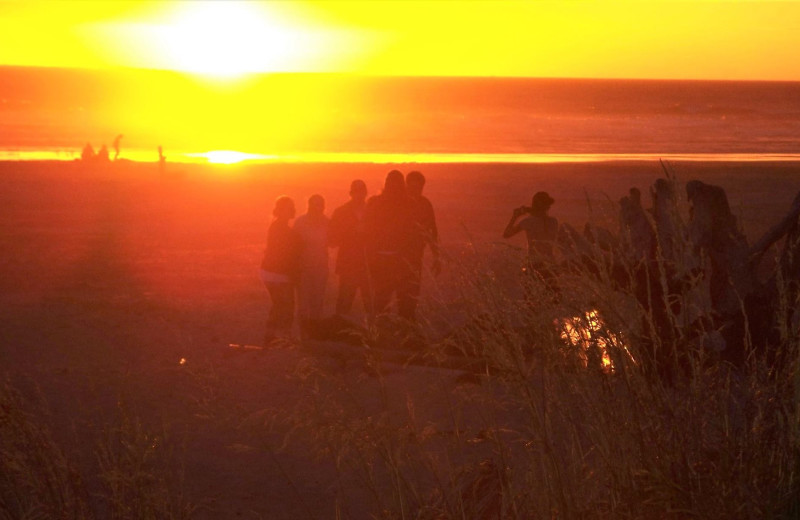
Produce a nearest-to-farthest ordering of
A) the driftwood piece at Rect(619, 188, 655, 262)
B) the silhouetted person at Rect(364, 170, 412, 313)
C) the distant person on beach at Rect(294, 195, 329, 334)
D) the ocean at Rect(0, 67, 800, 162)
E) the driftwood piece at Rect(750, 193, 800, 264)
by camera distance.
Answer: the driftwood piece at Rect(750, 193, 800, 264) → the driftwood piece at Rect(619, 188, 655, 262) → the silhouetted person at Rect(364, 170, 412, 313) → the distant person on beach at Rect(294, 195, 329, 334) → the ocean at Rect(0, 67, 800, 162)

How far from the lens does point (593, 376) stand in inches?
125

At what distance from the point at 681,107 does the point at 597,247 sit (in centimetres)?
10335

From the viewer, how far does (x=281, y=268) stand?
27.7 ft

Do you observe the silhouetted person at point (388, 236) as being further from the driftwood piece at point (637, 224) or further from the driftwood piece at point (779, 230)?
the driftwood piece at point (779, 230)

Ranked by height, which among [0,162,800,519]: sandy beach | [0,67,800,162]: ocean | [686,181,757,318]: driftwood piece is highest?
[0,67,800,162]: ocean

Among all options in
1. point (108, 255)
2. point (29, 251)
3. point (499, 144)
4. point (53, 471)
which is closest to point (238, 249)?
point (108, 255)

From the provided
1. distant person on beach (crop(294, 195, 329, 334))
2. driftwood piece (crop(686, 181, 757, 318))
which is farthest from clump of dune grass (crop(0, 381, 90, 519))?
distant person on beach (crop(294, 195, 329, 334))

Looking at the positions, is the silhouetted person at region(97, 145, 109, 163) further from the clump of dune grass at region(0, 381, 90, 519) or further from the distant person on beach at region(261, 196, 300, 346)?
the clump of dune grass at region(0, 381, 90, 519)

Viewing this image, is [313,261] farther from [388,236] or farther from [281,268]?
[388,236]

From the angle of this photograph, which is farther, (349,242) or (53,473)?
(349,242)

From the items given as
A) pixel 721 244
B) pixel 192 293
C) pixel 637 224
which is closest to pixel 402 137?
pixel 192 293

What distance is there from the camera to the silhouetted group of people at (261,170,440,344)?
8234 mm

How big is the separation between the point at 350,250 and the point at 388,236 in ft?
2.06

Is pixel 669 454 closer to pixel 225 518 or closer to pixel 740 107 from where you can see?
pixel 225 518
